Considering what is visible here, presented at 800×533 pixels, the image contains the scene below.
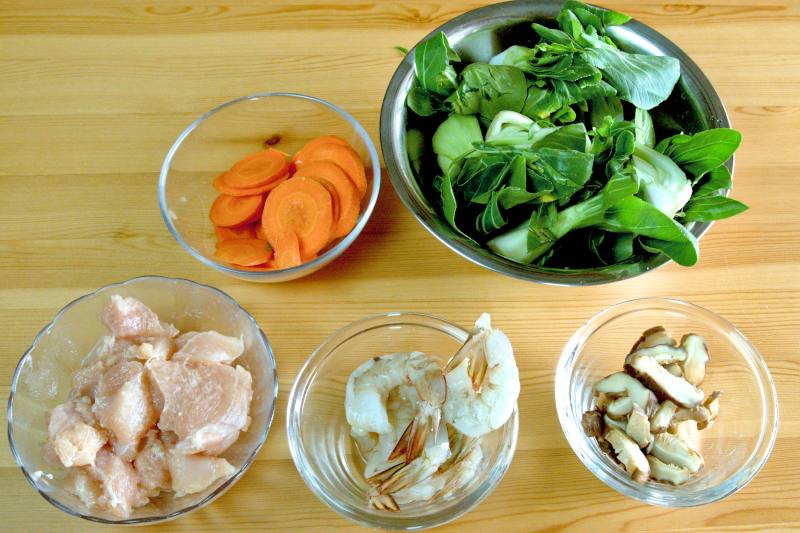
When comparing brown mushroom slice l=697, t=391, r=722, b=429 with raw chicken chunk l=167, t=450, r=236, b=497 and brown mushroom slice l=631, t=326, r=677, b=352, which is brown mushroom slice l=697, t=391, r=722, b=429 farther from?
raw chicken chunk l=167, t=450, r=236, b=497

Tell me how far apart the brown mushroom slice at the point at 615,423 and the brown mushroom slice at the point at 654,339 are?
12cm

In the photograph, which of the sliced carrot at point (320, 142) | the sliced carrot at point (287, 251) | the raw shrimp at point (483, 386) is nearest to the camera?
the raw shrimp at point (483, 386)

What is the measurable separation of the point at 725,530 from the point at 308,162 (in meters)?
0.87

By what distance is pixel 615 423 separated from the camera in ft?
3.11

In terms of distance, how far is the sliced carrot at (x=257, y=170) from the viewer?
115 centimetres

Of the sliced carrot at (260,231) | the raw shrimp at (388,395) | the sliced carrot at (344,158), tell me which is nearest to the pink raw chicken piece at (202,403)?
the raw shrimp at (388,395)

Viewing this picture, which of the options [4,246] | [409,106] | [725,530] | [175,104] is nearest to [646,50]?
[409,106]

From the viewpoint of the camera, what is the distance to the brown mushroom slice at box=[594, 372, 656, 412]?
95 cm

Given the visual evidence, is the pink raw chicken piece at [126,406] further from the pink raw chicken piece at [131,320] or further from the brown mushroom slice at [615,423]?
the brown mushroom slice at [615,423]

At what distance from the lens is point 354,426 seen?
92cm

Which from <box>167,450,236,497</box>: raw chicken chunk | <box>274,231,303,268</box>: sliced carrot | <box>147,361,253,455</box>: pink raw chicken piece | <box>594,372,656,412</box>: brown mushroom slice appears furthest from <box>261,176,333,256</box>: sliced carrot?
<box>594,372,656,412</box>: brown mushroom slice

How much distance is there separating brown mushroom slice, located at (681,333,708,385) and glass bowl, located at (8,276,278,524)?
0.60 meters

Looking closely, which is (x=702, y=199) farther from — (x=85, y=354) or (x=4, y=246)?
(x=4, y=246)

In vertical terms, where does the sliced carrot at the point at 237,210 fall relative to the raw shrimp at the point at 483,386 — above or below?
above
